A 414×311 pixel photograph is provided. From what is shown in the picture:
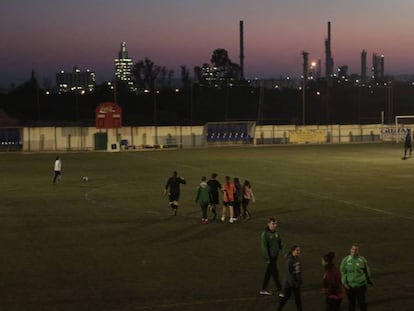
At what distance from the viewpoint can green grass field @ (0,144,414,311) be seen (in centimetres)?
1382

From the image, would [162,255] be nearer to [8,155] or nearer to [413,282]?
[413,282]

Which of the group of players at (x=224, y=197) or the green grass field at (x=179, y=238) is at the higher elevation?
the group of players at (x=224, y=197)

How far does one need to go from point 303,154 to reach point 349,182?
21717mm

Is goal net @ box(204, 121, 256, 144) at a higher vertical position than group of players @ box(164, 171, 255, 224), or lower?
higher

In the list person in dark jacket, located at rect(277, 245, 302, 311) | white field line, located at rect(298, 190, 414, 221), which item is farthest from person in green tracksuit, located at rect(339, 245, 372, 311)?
white field line, located at rect(298, 190, 414, 221)

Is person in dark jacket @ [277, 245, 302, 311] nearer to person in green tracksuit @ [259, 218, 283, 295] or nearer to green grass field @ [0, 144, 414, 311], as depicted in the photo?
green grass field @ [0, 144, 414, 311]

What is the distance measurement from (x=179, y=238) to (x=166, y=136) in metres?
50.1

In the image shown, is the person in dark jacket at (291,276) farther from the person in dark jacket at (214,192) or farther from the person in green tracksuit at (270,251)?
the person in dark jacket at (214,192)

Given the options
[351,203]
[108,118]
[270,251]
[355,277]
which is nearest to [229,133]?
[108,118]

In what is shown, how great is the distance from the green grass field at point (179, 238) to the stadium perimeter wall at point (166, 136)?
82.3 ft

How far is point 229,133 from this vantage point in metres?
73.9

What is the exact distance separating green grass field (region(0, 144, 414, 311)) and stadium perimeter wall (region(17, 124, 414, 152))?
2509 centimetres

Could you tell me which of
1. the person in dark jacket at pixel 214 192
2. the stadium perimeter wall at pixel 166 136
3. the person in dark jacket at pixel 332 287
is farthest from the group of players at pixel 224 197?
the stadium perimeter wall at pixel 166 136

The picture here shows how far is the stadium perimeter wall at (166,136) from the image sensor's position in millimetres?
66000
